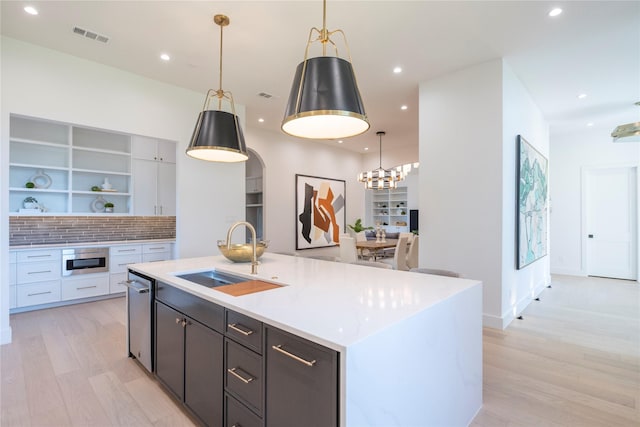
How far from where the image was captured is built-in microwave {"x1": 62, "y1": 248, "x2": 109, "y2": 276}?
4344 millimetres

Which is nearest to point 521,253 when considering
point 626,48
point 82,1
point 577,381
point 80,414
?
point 577,381

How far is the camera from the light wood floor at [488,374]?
2041mm

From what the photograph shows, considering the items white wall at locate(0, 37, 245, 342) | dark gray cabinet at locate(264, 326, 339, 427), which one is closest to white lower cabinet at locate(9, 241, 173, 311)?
white wall at locate(0, 37, 245, 342)

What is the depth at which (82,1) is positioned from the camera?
277cm

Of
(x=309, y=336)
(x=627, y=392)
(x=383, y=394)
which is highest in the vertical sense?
(x=309, y=336)

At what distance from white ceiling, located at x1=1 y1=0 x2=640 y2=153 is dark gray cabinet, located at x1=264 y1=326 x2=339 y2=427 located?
2.78 m

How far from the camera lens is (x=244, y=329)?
147 cm

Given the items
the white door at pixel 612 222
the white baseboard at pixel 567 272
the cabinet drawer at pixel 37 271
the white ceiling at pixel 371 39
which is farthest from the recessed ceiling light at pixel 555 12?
the cabinet drawer at pixel 37 271

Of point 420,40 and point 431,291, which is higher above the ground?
point 420,40

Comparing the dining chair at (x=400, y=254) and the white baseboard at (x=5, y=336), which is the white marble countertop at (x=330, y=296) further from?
the dining chair at (x=400, y=254)

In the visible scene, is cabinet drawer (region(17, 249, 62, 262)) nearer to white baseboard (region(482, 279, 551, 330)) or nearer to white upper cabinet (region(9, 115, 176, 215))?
white upper cabinet (region(9, 115, 176, 215))

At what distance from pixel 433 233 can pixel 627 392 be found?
221 centimetres

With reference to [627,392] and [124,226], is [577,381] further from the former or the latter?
[124,226]

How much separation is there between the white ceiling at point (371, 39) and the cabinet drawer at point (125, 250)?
250 centimetres
